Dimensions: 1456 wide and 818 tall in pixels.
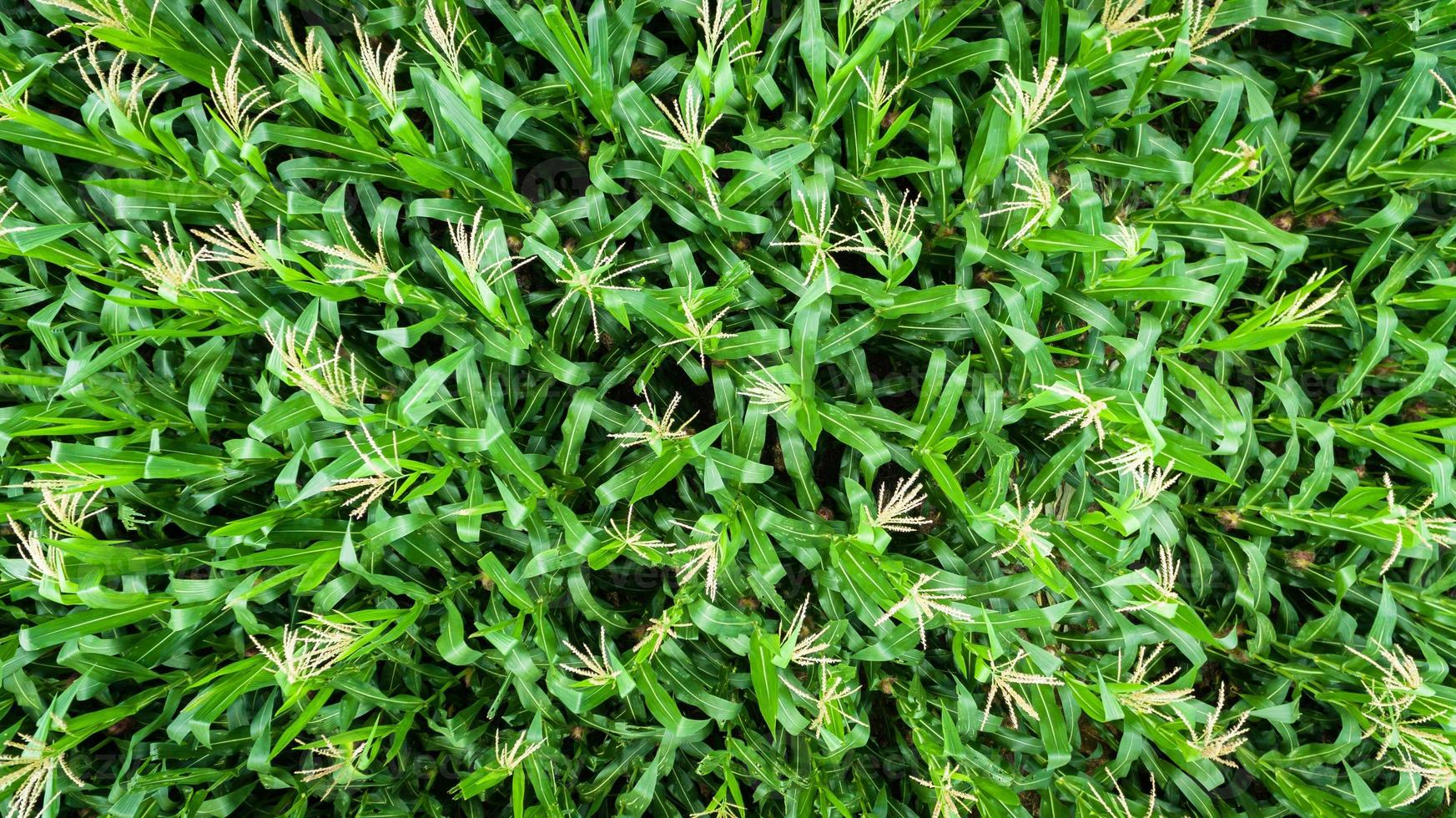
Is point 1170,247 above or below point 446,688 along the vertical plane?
above

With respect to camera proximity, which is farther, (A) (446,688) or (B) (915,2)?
(A) (446,688)

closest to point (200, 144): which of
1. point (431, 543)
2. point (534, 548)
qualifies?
point (431, 543)

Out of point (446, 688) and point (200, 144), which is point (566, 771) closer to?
point (446, 688)

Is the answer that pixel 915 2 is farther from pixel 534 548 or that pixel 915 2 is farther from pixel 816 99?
pixel 534 548

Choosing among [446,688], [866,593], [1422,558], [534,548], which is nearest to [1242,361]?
[1422,558]

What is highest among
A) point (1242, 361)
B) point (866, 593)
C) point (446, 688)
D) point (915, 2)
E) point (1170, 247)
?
point (915, 2)

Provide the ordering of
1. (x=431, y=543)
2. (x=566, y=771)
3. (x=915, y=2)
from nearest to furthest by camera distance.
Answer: (x=915, y=2) → (x=431, y=543) → (x=566, y=771)

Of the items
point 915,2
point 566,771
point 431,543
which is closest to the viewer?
point 915,2
